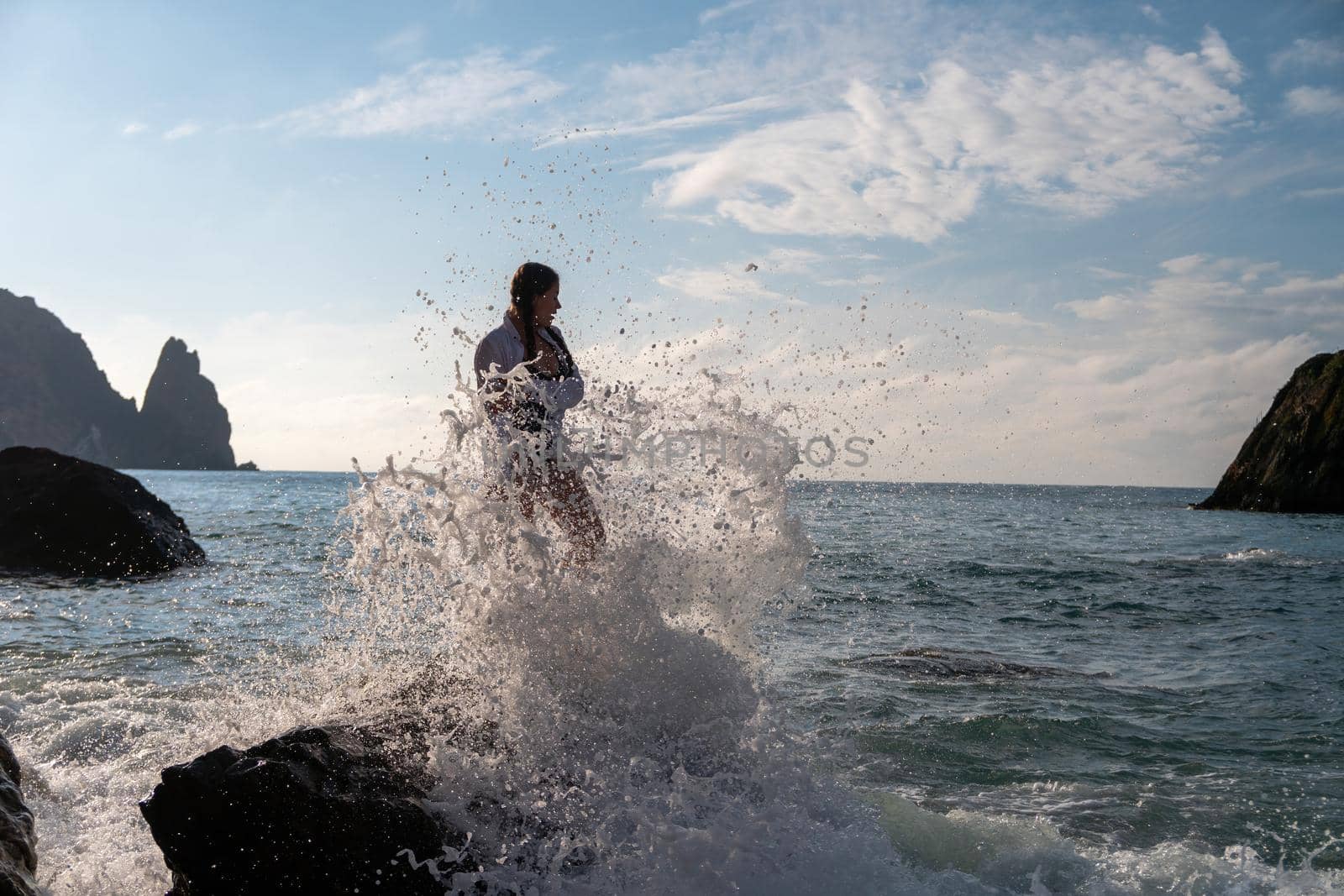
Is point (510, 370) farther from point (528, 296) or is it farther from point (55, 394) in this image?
point (55, 394)

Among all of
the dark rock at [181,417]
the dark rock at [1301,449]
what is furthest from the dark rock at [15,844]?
the dark rock at [181,417]

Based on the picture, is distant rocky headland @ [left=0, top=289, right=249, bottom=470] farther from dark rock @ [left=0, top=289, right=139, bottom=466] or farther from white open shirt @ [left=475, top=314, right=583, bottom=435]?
white open shirt @ [left=475, top=314, right=583, bottom=435]

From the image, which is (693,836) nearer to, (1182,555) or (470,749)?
(470,749)

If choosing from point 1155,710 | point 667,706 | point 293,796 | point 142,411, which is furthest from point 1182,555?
point 142,411

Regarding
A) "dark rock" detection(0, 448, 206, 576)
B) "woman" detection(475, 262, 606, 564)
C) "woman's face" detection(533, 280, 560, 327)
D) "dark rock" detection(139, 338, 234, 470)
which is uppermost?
"dark rock" detection(139, 338, 234, 470)

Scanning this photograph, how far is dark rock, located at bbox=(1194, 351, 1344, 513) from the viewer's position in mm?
35625

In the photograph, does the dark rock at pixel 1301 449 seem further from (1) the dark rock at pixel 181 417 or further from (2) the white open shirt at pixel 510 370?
(1) the dark rock at pixel 181 417

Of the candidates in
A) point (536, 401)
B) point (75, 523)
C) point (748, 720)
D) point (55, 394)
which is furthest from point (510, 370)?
point (55, 394)

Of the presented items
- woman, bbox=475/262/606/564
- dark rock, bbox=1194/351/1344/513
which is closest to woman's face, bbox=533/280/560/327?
woman, bbox=475/262/606/564

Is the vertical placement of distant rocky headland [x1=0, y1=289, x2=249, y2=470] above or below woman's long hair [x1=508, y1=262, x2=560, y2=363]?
above

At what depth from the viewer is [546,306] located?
505 centimetres

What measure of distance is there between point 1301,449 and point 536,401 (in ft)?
135

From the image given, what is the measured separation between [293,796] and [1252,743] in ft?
18.8

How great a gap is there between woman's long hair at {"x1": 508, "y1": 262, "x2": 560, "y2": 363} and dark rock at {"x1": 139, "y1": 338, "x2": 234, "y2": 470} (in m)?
151
